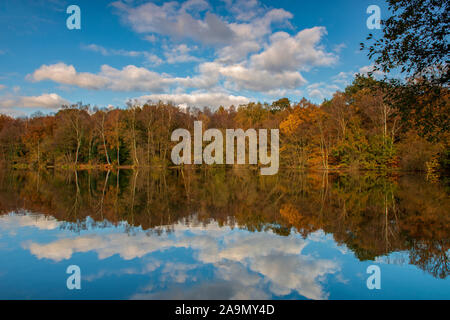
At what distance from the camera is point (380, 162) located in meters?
36.6

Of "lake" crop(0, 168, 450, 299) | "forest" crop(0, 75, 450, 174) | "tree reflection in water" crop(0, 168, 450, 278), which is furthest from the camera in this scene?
"forest" crop(0, 75, 450, 174)

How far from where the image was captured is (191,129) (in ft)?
150

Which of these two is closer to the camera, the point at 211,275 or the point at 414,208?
the point at 211,275

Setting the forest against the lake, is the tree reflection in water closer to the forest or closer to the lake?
the lake

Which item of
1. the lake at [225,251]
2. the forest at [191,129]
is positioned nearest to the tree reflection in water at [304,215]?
the lake at [225,251]

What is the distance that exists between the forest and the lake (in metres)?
28.2

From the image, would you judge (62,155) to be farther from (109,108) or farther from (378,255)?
(378,255)

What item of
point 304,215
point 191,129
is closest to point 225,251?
point 304,215

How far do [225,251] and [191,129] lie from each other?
1595 inches

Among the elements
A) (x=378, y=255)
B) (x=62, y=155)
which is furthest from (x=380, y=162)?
(x=62, y=155)

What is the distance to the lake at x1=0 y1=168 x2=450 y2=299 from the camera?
14.1ft

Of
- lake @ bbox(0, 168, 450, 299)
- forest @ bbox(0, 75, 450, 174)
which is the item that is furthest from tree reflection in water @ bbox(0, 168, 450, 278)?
forest @ bbox(0, 75, 450, 174)

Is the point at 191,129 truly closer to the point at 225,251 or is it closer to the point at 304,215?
the point at 304,215
